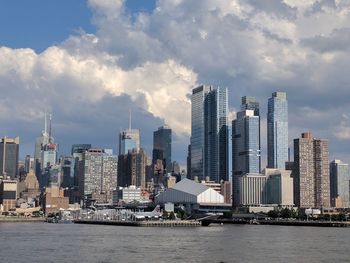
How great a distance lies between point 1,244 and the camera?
82.8 m

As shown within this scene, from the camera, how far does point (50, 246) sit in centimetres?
7994

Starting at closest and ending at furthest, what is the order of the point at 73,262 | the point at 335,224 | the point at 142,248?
the point at 73,262 < the point at 142,248 < the point at 335,224

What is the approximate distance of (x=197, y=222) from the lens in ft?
570

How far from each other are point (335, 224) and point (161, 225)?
160 ft

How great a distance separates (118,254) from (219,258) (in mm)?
10591

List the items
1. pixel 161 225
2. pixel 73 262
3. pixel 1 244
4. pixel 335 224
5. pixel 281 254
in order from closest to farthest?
1. pixel 73 262
2. pixel 281 254
3. pixel 1 244
4. pixel 161 225
5. pixel 335 224

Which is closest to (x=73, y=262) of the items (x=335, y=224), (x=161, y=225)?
(x=161, y=225)

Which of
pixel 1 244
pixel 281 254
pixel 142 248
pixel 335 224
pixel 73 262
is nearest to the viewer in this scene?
pixel 73 262

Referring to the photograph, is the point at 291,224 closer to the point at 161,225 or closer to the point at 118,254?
the point at 161,225

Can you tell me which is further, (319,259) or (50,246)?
(50,246)

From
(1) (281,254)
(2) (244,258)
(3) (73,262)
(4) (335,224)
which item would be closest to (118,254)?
(3) (73,262)

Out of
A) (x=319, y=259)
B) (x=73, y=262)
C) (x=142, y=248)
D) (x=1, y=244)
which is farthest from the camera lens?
(x=1, y=244)

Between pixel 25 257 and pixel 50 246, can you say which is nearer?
pixel 25 257

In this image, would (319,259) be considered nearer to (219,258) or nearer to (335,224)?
(219,258)
